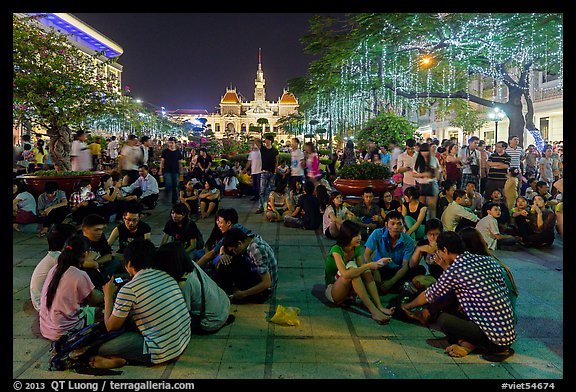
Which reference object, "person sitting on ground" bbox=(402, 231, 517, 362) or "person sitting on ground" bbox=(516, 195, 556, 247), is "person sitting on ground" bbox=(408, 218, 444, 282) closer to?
"person sitting on ground" bbox=(402, 231, 517, 362)

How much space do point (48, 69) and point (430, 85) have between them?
20781 millimetres

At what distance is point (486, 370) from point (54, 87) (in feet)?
31.8

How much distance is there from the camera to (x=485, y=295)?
3367 mm

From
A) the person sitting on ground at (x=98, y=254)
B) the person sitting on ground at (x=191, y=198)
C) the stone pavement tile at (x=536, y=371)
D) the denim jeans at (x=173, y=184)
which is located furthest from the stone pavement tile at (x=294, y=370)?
the denim jeans at (x=173, y=184)

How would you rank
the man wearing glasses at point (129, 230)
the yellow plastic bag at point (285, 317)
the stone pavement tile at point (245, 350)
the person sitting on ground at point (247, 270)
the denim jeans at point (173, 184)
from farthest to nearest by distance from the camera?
the denim jeans at point (173, 184)
the man wearing glasses at point (129, 230)
the person sitting on ground at point (247, 270)
the yellow plastic bag at point (285, 317)
the stone pavement tile at point (245, 350)

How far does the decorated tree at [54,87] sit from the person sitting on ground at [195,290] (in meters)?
7.60

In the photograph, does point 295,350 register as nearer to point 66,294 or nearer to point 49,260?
point 66,294

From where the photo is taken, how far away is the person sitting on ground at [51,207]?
7.59 metres

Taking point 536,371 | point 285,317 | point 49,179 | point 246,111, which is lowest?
point 536,371

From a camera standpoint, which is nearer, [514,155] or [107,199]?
[107,199]

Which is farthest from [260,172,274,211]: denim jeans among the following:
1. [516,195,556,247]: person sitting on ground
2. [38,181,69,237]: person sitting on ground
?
[516,195,556,247]: person sitting on ground

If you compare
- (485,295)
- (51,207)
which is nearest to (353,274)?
(485,295)

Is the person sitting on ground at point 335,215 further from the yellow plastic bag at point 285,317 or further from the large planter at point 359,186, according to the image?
the yellow plastic bag at point 285,317

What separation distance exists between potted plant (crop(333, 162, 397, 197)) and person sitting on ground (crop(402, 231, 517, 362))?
5.26 metres
